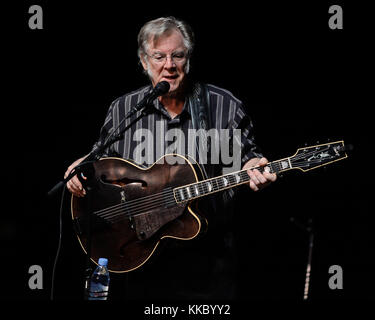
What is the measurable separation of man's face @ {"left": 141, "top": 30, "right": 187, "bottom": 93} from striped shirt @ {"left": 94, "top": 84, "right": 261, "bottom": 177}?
165 mm

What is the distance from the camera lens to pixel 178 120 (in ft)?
7.82

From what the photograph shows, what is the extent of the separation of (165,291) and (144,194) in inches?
20.0

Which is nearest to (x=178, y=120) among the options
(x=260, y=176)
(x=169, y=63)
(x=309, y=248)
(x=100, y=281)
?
(x=169, y=63)

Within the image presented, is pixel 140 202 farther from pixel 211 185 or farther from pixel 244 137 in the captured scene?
pixel 244 137

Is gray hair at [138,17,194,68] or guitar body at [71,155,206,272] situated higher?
gray hair at [138,17,194,68]

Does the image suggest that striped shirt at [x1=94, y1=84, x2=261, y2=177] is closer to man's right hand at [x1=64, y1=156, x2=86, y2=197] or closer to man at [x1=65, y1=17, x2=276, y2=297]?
man at [x1=65, y1=17, x2=276, y2=297]

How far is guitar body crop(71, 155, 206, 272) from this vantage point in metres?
2.18

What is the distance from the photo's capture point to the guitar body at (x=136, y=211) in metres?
2.18

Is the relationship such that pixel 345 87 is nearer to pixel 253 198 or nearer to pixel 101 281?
pixel 253 198

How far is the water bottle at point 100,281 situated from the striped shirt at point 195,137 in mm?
558

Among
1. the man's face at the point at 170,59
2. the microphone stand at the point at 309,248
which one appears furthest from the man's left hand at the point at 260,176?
the microphone stand at the point at 309,248

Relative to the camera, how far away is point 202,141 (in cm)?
233

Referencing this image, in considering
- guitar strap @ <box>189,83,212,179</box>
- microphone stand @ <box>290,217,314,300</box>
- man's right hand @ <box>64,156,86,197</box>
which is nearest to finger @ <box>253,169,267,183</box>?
guitar strap @ <box>189,83,212,179</box>

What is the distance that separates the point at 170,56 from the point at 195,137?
454 mm
